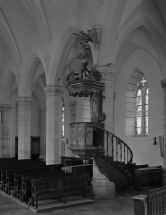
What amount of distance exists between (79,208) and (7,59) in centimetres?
1547

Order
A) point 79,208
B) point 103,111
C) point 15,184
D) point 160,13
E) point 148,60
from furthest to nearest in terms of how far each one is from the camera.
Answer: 1. point 148,60
2. point 160,13
3. point 103,111
4. point 15,184
5. point 79,208

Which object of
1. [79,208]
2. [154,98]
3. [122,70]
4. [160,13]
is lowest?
[79,208]

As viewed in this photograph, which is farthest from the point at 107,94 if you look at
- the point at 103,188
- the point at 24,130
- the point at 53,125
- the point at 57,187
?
the point at 24,130

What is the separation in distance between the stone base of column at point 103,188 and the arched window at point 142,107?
797 cm

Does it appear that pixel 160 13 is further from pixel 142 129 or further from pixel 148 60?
pixel 142 129

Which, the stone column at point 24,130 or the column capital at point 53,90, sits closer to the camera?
the column capital at point 53,90

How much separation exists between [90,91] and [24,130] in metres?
10.1

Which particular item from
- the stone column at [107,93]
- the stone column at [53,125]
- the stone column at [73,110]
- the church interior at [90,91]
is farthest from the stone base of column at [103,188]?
the stone column at [73,110]

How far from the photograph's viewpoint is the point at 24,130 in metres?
19.9

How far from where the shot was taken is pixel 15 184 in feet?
34.7

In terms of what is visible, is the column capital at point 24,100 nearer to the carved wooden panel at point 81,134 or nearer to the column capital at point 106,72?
the column capital at point 106,72

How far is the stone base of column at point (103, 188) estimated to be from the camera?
10.7 meters

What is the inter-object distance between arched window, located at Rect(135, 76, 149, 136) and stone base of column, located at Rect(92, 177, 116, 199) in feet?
26.1

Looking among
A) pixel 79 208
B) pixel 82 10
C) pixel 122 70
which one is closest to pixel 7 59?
pixel 122 70
